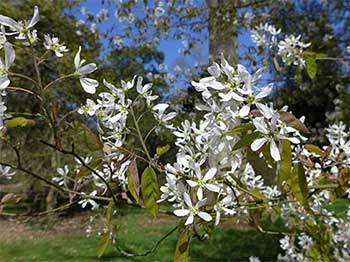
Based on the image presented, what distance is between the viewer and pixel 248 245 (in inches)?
170

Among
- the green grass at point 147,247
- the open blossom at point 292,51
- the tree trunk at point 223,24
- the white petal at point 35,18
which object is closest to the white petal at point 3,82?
the white petal at point 35,18

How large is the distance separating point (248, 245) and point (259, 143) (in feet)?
12.9

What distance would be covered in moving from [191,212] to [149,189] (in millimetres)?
80

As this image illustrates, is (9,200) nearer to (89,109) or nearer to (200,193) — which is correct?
(89,109)

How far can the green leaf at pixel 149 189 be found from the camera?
2.35 feet

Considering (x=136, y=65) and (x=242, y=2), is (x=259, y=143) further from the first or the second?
(x=136, y=65)

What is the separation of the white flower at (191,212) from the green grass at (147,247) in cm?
241

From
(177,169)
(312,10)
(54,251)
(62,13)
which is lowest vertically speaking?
(54,251)

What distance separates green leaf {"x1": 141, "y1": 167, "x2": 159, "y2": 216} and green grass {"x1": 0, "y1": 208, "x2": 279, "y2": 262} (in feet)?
7.87

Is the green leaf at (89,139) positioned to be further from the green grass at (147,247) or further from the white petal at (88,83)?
the green grass at (147,247)

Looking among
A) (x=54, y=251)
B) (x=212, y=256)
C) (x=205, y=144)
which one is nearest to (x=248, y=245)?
(x=212, y=256)

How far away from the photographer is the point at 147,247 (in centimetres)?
455

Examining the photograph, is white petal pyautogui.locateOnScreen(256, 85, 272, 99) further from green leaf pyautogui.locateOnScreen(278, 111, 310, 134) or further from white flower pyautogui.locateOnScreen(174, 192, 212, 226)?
white flower pyautogui.locateOnScreen(174, 192, 212, 226)

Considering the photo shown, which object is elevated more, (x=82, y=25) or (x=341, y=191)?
(x=82, y=25)
